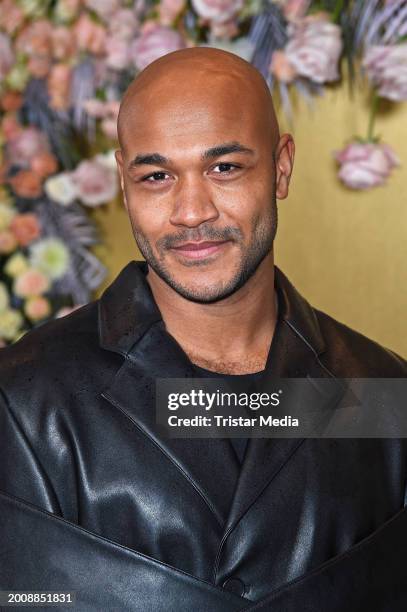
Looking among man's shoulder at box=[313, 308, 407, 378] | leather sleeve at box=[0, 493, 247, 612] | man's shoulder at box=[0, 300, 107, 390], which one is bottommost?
leather sleeve at box=[0, 493, 247, 612]

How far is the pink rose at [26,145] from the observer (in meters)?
2.69

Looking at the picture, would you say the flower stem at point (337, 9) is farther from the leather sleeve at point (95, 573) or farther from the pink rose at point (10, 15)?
the leather sleeve at point (95, 573)

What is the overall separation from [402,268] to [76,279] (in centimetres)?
77

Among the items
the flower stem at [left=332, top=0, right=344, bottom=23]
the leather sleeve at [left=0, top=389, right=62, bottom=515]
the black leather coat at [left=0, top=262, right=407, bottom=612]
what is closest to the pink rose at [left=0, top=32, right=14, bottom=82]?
the flower stem at [left=332, top=0, right=344, bottom=23]

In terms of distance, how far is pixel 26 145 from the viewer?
2691 millimetres

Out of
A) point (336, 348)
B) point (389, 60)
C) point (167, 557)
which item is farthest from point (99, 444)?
point (389, 60)

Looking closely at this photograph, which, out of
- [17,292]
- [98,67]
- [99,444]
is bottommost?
[17,292]

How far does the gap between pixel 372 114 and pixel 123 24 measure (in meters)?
0.59

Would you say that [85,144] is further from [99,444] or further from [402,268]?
[99,444]

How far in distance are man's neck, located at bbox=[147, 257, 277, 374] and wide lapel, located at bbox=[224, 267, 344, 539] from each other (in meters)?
0.04

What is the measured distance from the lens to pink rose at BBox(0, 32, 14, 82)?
2635 mm

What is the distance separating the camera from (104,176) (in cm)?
268

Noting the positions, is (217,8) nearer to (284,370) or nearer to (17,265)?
(17,265)

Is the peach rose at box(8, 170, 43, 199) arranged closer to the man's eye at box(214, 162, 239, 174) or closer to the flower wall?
the flower wall
